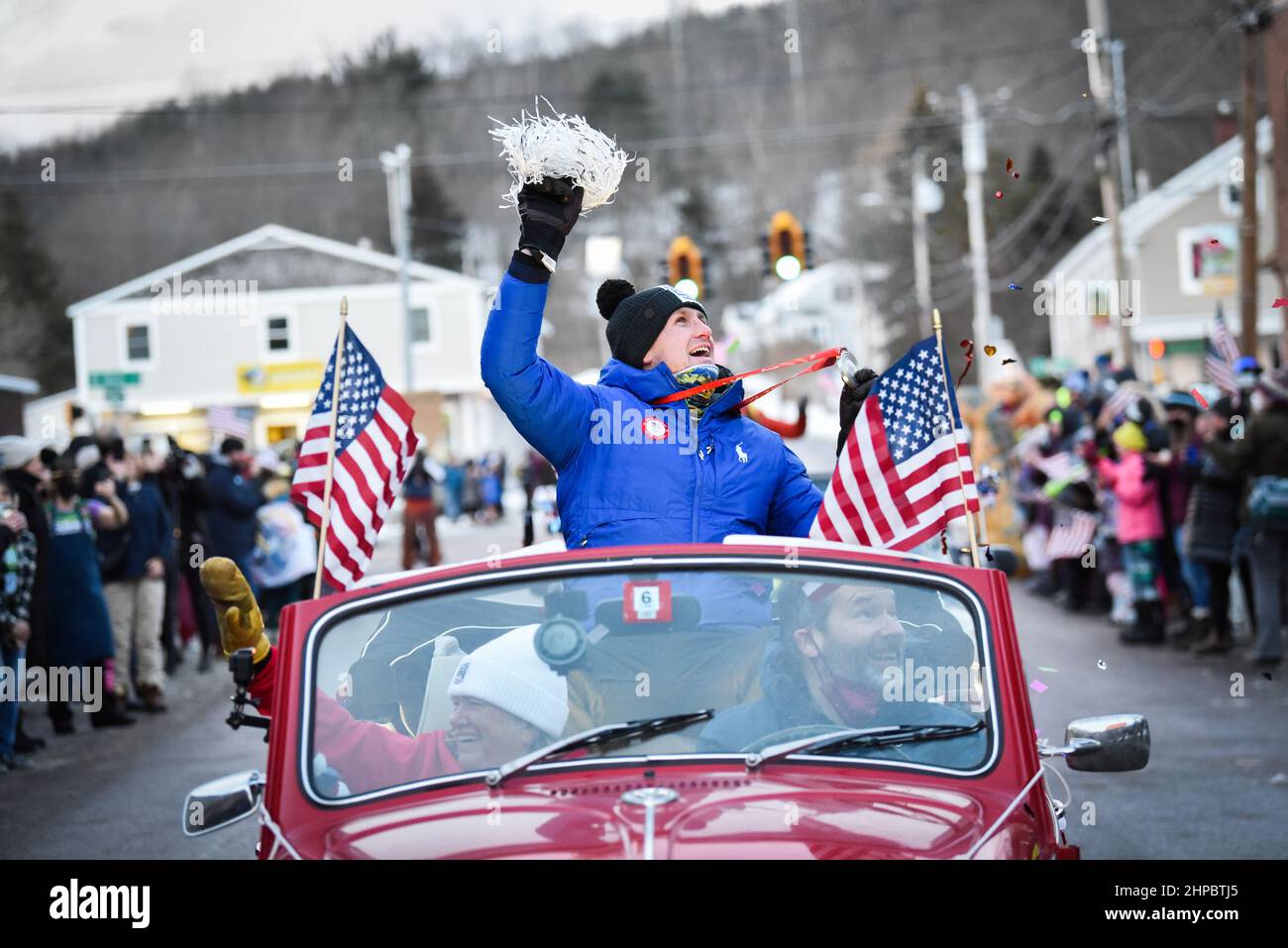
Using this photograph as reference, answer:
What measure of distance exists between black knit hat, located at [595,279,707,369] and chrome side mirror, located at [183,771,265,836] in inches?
94.9

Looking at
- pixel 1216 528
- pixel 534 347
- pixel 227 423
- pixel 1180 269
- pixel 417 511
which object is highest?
pixel 1180 269

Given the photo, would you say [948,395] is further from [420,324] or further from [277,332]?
[420,324]

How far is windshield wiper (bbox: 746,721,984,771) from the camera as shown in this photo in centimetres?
336

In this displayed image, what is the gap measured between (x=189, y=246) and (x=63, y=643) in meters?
32.2

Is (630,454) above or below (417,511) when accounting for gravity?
above

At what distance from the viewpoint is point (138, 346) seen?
5259cm

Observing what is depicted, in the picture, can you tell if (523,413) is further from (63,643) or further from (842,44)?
(842,44)

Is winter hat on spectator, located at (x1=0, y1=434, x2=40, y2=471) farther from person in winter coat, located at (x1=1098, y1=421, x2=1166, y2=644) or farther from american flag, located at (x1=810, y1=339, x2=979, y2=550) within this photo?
person in winter coat, located at (x1=1098, y1=421, x2=1166, y2=644)

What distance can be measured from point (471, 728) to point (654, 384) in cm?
205

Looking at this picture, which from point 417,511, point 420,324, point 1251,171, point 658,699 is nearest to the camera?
point 658,699

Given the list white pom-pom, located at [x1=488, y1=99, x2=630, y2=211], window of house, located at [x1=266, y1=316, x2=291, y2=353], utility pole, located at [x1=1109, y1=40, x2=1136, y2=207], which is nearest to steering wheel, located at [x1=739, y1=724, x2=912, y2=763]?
white pom-pom, located at [x1=488, y1=99, x2=630, y2=211]

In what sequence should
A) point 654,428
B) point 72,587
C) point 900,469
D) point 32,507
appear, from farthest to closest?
point 72,587
point 32,507
point 654,428
point 900,469

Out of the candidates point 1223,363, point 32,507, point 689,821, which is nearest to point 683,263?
point 1223,363

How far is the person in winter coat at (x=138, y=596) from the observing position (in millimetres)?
12836
